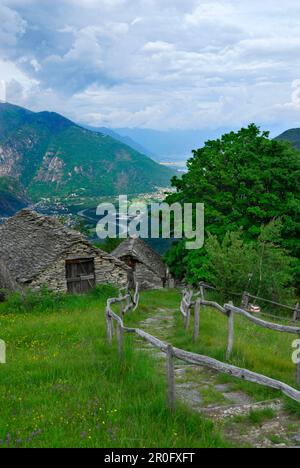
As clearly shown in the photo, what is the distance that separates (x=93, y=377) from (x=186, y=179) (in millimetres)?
25237

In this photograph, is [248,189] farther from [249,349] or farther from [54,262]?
[249,349]

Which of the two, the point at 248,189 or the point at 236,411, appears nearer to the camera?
the point at 236,411

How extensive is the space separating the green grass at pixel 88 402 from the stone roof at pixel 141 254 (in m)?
23.7

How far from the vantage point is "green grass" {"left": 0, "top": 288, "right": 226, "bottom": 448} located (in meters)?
5.89

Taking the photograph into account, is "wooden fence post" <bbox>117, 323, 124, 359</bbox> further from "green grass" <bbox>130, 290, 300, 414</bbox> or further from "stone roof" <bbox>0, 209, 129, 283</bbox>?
"stone roof" <bbox>0, 209, 129, 283</bbox>

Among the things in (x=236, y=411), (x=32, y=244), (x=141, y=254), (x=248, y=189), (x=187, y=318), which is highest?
(x=248, y=189)

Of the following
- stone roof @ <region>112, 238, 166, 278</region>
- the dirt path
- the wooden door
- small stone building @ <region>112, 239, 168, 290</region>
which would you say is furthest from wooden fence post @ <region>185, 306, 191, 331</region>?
stone roof @ <region>112, 238, 166, 278</region>

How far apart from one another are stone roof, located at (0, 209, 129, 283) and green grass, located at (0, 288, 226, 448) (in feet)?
41.7

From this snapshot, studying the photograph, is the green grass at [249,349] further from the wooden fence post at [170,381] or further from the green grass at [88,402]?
the wooden fence post at [170,381]

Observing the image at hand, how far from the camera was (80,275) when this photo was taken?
25.9m

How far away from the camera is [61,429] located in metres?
6.17

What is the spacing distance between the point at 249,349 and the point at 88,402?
4.28 metres

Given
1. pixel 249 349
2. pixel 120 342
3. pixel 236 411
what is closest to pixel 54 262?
pixel 120 342

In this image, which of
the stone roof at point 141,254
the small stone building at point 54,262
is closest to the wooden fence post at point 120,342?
the small stone building at point 54,262
